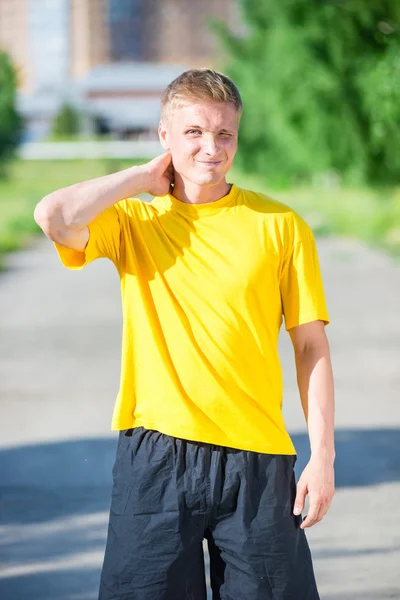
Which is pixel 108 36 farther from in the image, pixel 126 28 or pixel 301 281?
pixel 301 281

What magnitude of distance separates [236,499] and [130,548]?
276 mm

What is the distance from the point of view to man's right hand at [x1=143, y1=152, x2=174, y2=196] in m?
2.92

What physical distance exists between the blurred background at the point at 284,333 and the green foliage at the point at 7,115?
10254 mm

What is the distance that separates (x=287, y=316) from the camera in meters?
2.92

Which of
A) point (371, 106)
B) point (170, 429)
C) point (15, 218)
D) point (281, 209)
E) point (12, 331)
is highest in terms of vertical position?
point (15, 218)

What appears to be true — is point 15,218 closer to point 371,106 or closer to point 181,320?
point 371,106

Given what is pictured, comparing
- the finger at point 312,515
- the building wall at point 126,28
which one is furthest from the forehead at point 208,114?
the building wall at point 126,28

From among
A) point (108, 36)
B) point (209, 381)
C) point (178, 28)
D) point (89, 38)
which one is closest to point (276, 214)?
point (209, 381)

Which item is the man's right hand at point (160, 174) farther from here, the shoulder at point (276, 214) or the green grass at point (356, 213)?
the green grass at point (356, 213)

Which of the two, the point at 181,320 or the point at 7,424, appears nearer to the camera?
the point at 181,320

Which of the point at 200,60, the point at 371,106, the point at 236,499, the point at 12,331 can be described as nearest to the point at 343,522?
the point at 236,499

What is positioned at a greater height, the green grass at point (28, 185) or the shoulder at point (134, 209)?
the green grass at point (28, 185)

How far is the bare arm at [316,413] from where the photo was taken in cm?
286

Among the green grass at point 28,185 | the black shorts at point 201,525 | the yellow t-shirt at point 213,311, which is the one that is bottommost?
the black shorts at point 201,525
